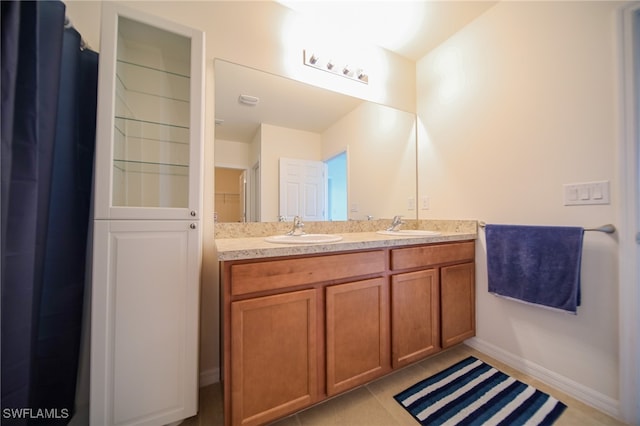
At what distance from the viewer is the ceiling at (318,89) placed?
1481 mm

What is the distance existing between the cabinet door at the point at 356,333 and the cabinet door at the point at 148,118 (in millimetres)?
827

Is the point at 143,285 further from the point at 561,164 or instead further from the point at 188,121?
the point at 561,164

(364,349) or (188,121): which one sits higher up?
(188,121)

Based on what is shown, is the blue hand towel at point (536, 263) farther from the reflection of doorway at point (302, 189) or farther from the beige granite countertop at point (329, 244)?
the reflection of doorway at point (302, 189)

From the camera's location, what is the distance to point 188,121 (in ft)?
3.76

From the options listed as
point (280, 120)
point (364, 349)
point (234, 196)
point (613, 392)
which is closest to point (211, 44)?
point (280, 120)

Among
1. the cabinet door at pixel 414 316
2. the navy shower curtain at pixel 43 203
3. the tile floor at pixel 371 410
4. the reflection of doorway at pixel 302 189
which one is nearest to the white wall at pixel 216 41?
the tile floor at pixel 371 410

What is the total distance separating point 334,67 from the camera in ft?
5.80

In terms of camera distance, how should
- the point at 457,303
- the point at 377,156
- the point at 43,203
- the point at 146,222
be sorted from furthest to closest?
the point at 377,156 → the point at 457,303 → the point at 146,222 → the point at 43,203

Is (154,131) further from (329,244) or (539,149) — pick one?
(539,149)

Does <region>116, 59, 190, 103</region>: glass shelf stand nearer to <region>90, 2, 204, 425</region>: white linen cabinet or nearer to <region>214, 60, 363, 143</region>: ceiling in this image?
<region>90, 2, 204, 425</region>: white linen cabinet

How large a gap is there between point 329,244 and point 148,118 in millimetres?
1138

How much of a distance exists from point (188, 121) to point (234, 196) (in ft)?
1.61

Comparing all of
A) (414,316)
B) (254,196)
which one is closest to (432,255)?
(414,316)
